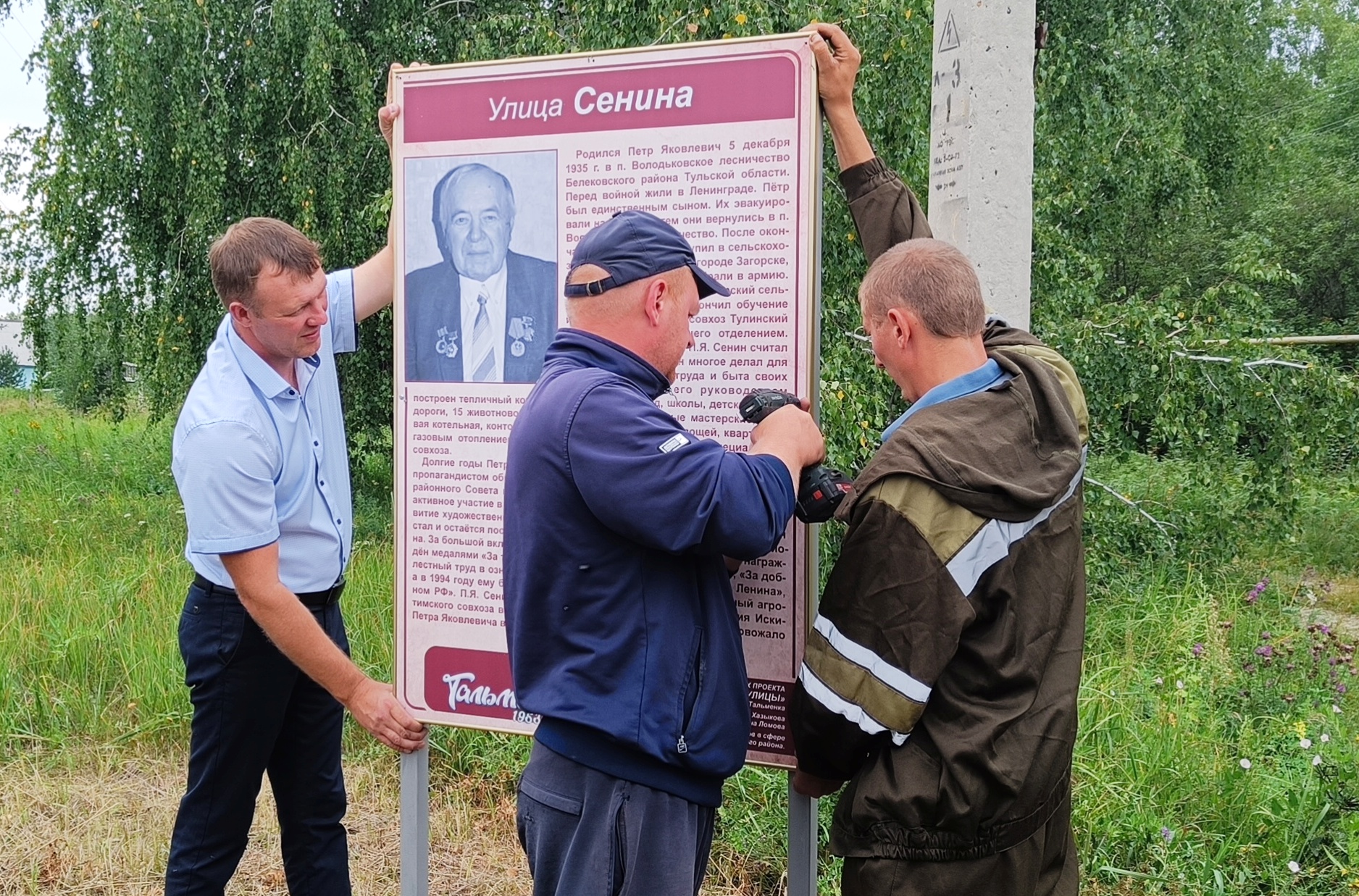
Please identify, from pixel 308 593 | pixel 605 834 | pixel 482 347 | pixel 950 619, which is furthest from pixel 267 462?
pixel 950 619

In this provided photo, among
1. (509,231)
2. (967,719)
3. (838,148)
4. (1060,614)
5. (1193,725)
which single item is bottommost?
(1193,725)

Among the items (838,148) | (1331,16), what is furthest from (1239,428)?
(1331,16)

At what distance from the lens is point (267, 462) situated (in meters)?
2.71

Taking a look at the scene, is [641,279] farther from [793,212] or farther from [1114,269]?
[1114,269]

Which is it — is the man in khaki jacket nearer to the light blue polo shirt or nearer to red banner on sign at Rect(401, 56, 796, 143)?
red banner on sign at Rect(401, 56, 796, 143)

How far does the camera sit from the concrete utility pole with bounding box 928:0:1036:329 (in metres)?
3.19

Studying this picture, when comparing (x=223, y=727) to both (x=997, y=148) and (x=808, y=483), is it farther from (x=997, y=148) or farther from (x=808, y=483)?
(x=997, y=148)

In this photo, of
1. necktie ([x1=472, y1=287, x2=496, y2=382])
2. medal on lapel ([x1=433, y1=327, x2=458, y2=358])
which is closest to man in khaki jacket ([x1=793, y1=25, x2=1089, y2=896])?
necktie ([x1=472, y1=287, x2=496, y2=382])

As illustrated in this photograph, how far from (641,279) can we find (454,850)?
2926 millimetres

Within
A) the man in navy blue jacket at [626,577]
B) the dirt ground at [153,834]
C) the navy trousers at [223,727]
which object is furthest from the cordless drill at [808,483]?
the dirt ground at [153,834]

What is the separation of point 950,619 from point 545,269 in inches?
52.3

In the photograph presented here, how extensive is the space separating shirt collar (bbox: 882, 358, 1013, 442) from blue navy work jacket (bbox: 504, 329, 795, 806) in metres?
0.33

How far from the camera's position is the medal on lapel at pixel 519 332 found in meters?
2.74

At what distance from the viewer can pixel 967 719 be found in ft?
6.69
